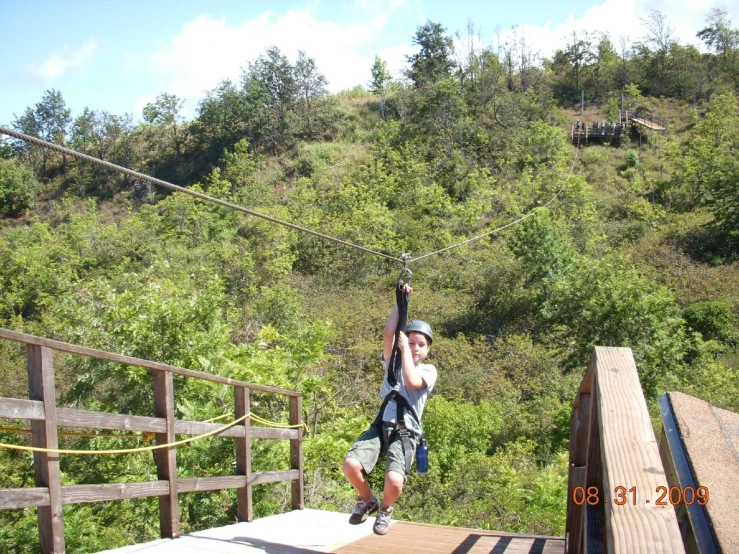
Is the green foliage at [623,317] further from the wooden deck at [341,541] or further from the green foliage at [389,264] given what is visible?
the wooden deck at [341,541]

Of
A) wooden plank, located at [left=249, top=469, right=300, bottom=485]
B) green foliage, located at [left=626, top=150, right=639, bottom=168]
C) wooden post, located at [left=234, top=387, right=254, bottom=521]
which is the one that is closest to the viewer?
wooden post, located at [left=234, top=387, right=254, bottom=521]

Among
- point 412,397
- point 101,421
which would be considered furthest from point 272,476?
point 101,421

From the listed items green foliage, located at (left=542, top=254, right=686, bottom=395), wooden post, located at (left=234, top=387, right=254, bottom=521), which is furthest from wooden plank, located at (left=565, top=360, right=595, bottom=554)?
green foliage, located at (left=542, top=254, right=686, bottom=395)

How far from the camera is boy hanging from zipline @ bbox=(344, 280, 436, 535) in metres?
5.09

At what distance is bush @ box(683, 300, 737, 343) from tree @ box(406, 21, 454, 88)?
28.6m

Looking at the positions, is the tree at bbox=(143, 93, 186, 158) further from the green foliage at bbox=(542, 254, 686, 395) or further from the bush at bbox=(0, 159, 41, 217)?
the green foliage at bbox=(542, 254, 686, 395)

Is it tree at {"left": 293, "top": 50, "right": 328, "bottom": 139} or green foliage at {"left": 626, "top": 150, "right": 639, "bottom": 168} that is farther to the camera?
tree at {"left": 293, "top": 50, "right": 328, "bottom": 139}

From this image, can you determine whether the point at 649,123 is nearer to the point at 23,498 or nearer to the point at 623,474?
the point at 23,498

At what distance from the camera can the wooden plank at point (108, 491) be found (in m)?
4.33

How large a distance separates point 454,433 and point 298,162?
31245 mm

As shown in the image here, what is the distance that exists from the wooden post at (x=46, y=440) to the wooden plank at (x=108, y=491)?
0.15 m

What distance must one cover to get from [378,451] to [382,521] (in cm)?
48

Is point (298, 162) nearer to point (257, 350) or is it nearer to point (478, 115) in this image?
point (478, 115)
